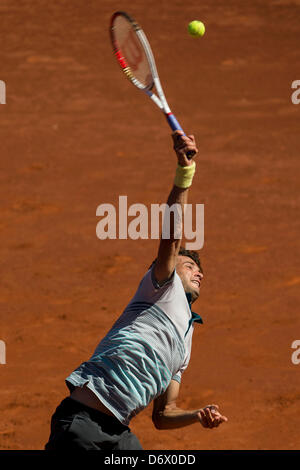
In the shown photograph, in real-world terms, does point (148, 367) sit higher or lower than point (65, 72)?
lower

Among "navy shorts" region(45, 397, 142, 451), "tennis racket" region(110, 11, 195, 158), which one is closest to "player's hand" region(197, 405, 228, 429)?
"navy shorts" region(45, 397, 142, 451)

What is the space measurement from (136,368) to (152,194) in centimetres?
678

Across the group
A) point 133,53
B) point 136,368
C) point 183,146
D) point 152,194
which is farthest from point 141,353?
point 152,194

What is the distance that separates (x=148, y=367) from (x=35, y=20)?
14.9 m

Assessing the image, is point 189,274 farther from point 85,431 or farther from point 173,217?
point 85,431

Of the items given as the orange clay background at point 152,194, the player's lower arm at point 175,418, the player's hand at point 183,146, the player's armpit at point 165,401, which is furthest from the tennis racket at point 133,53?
the orange clay background at point 152,194

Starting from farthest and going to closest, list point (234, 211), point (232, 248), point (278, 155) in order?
point (278, 155) < point (234, 211) < point (232, 248)

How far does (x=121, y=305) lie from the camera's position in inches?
328

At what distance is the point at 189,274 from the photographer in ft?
14.2

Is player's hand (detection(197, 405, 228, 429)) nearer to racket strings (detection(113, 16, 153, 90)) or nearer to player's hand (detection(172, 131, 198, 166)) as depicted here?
player's hand (detection(172, 131, 198, 166))

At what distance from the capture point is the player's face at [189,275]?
427 cm
